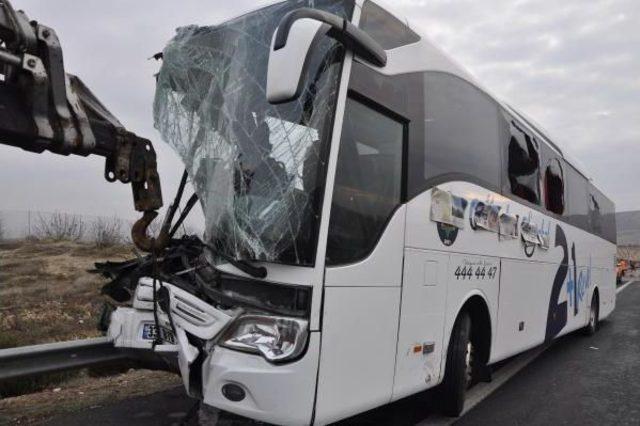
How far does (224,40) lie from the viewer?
14.0 ft

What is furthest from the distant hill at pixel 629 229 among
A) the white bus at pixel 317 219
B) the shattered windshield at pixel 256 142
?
the shattered windshield at pixel 256 142

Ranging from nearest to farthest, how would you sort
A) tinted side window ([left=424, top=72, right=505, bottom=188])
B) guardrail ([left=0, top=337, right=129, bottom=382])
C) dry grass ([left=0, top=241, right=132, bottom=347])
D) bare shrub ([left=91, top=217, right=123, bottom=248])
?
guardrail ([left=0, top=337, right=129, bottom=382]), tinted side window ([left=424, top=72, right=505, bottom=188]), dry grass ([left=0, top=241, right=132, bottom=347]), bare shrub ([left=91, top=217, right=123, bottom=248])

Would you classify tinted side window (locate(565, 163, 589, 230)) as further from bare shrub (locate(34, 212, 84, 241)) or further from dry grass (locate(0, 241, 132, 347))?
bare shrub (locate(34, 212, 84, 241))

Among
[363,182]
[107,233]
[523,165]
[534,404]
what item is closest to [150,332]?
[363,182]

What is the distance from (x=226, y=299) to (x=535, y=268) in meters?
4.81

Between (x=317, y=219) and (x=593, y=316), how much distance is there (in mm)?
9543

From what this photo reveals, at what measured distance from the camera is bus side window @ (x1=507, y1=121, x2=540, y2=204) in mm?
6434

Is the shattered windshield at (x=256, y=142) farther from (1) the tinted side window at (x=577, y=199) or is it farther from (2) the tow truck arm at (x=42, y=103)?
(1) the tinted side window at (x=577, y=199)

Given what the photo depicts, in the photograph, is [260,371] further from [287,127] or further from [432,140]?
[432,140]

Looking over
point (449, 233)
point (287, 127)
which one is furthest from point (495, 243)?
point (287, 127)

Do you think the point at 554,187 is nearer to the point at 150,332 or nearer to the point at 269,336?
the point at 269,336

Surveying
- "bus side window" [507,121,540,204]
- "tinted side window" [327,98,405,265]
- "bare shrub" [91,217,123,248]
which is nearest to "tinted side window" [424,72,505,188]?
"bus side window" [507,121,540,204]

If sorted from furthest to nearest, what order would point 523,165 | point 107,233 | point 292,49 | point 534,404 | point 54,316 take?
point 107,233 → point 54,316 → point 523,165 → point 534,404 → point 292,49

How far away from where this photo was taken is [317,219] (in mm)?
3398
